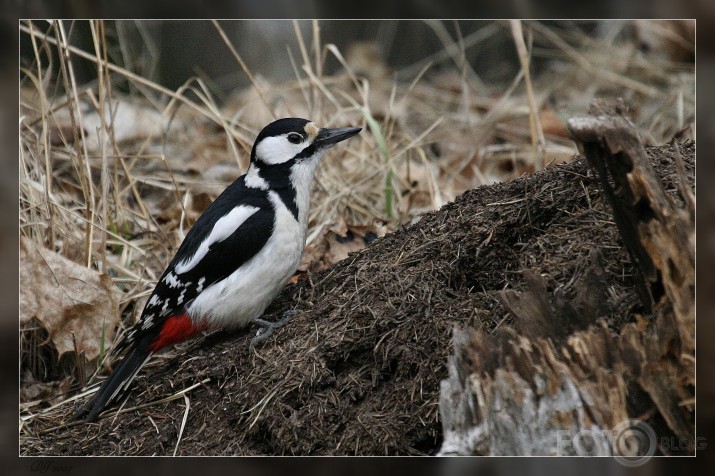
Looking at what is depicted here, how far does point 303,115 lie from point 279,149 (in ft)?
6.92

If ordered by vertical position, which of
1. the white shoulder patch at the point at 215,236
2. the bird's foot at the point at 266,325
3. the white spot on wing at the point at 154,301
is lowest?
the bird's foot at the point at 266,325

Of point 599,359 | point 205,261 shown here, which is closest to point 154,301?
point 205,261

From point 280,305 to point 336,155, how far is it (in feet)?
6.15

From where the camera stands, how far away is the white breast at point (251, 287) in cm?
374

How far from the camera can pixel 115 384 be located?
3516 mm

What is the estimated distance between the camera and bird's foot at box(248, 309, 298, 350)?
3.47 meters

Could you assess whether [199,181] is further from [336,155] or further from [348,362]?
[348,362]

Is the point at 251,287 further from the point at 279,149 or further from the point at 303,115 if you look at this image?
the point at 303,115

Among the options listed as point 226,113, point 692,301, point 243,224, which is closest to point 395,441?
point 692,301

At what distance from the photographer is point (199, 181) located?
17.7ft

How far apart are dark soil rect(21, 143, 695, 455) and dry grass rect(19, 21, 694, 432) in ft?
2.34

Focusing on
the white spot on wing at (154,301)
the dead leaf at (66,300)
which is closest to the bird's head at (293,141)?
the white spot on wing at (154,301)

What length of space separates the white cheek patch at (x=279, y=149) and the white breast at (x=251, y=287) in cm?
38

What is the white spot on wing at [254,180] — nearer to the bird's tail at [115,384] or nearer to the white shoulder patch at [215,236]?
the white shoulder patch at [215,236]
